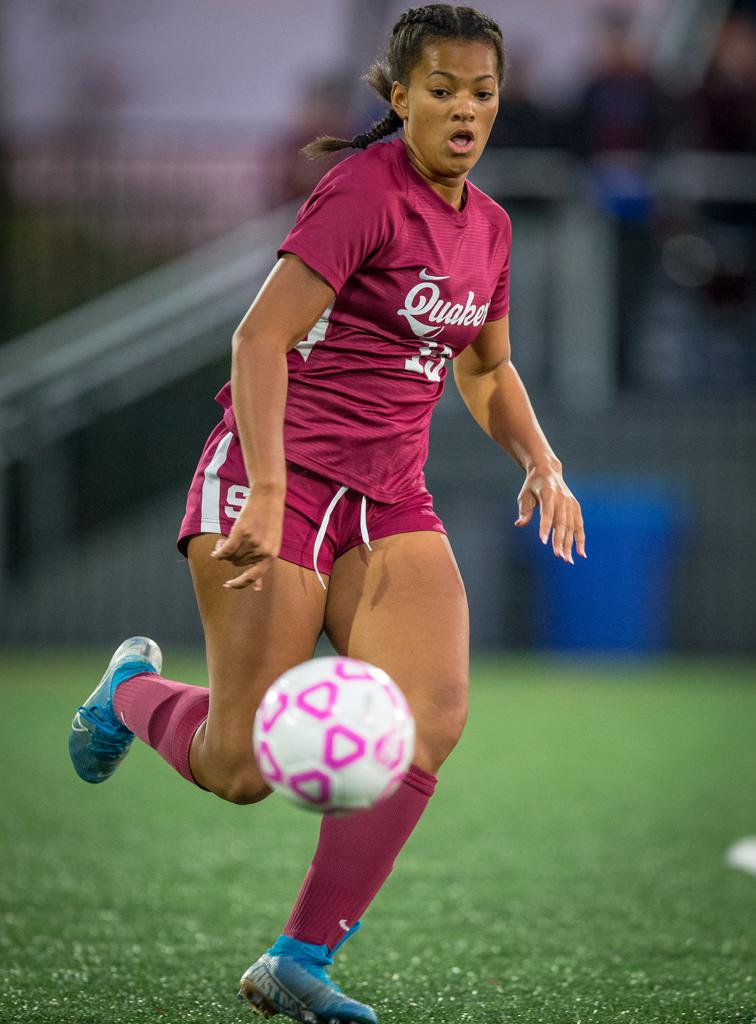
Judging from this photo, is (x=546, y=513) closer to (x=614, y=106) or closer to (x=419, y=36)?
(x=419, y=36)

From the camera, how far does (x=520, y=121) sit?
11.4 m

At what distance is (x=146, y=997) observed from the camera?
3.48 m

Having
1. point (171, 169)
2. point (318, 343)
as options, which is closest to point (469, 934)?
point (318, 343)

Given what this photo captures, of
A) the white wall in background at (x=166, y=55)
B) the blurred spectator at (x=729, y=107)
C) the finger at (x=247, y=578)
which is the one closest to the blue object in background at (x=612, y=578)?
the blurred spectator at (x=729, y=107)

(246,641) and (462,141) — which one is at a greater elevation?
(462,141)

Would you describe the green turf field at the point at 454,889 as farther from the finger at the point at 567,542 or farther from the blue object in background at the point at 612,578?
the blue object in background at the point at 612,578

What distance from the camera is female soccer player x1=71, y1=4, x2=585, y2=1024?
323 centimetres

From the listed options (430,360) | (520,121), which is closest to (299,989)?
(430,360)

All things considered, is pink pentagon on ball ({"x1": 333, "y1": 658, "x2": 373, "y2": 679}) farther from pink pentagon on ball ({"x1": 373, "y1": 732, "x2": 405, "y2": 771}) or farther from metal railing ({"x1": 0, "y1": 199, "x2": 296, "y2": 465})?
metal railing ({"x1": 0, "y1": 199, "x2": 296, "y2": 465})

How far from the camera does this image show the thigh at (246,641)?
3414 mm

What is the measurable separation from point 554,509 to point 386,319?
1.95 feet

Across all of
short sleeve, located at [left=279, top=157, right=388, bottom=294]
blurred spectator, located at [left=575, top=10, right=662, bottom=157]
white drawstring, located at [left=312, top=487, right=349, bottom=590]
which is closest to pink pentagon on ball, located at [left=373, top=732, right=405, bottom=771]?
white drawstring, located at [left=312, top=487, right=349, bottom=590]

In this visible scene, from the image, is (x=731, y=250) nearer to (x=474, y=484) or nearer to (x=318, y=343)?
(x=474, y=484)

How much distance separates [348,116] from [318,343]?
8637mm
